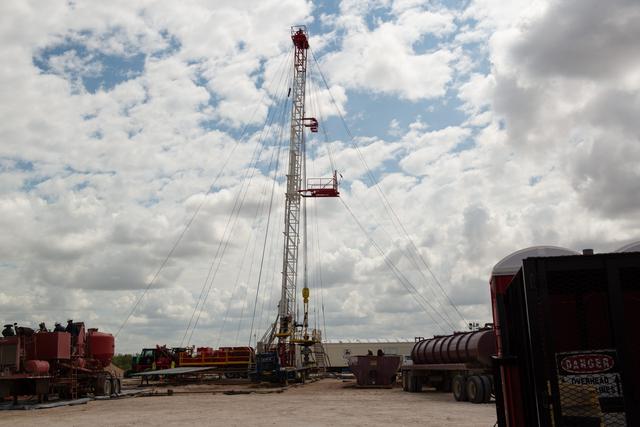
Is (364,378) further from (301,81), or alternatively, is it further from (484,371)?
(301,81)

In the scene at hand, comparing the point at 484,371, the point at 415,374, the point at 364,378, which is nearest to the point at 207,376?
the point at 364,378

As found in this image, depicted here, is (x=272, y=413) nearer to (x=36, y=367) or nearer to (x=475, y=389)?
(x=475, y=389)

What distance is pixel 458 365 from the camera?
2836 cm

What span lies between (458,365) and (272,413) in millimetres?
9405

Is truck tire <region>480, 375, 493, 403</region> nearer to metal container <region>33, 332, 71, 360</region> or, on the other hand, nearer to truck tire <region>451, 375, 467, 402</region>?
truck tire <region>451, 375, 467, 402</region>

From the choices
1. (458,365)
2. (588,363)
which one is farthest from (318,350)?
(588,363)

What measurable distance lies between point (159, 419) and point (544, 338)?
60.0 ft

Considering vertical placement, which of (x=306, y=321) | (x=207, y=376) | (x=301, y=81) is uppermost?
(x=301, y=81)

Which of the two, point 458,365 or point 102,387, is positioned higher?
point 458,365

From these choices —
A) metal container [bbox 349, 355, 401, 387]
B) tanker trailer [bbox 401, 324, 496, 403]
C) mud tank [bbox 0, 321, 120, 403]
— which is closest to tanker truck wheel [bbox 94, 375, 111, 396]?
mud tank [bbox 0, 321, 120, 403]

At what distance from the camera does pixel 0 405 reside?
94.0 ft

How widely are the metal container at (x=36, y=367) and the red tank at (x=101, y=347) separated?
5.79m

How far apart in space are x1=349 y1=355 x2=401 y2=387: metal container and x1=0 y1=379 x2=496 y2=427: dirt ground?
405 inches

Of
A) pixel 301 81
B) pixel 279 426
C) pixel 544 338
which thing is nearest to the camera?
→ pixel 544 338
